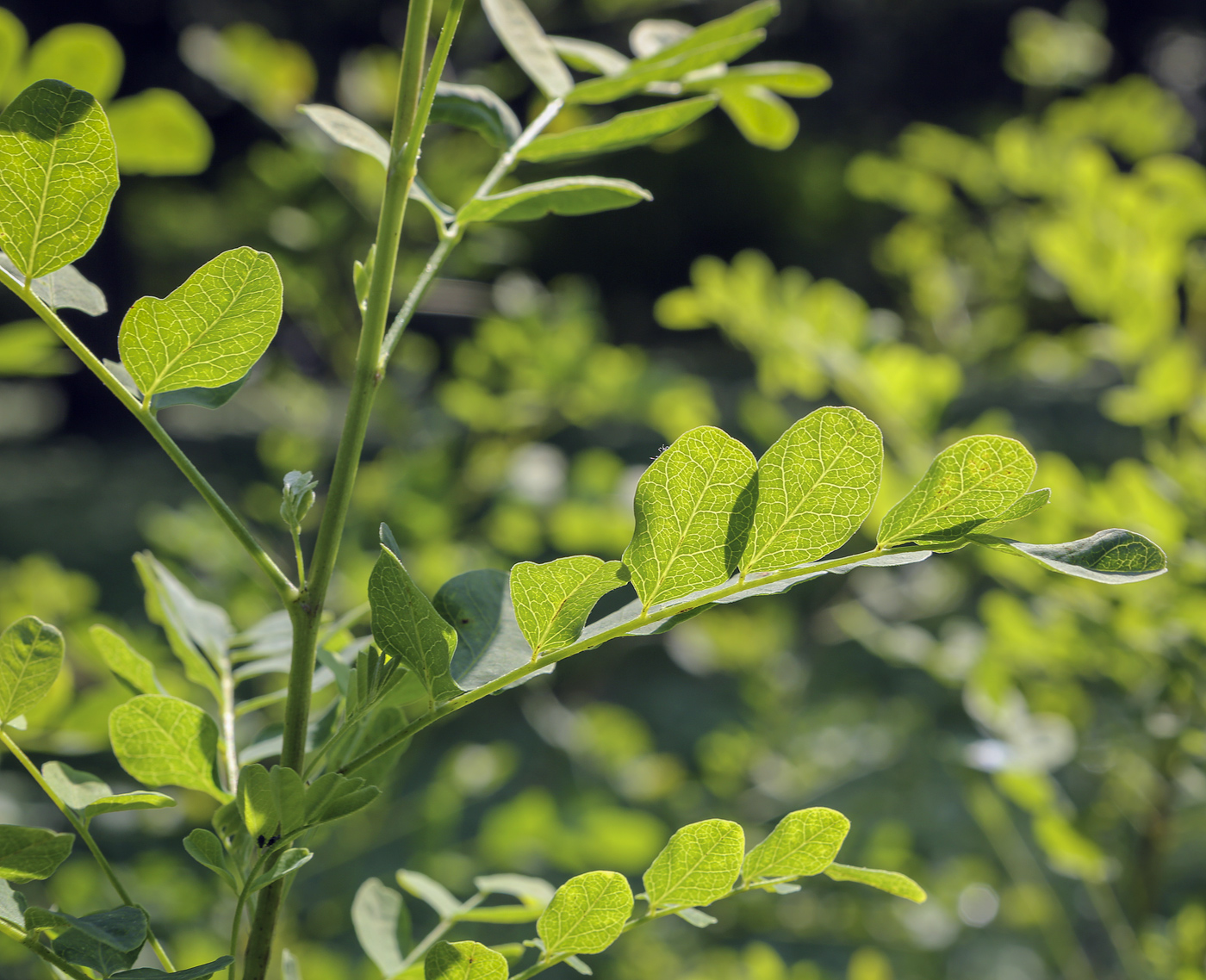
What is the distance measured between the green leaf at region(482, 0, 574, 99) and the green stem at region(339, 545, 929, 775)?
0.23 m

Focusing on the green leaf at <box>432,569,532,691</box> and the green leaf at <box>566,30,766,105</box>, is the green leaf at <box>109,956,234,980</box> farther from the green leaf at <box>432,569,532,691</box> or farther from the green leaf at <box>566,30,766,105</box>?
the green leaf at <box>566,30,766,105</box>

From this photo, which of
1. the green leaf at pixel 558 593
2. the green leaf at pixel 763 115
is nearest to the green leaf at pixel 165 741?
the green leaf at pixel 558 593

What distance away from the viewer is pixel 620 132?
0.33 m

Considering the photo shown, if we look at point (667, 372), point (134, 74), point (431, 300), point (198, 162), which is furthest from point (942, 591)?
point (134, 74)

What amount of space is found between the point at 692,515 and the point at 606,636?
0.14 ft

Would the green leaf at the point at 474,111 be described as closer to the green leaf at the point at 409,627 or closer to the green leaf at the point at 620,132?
the green leaf at the point at 620,132

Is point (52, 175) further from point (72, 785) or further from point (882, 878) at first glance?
point (882, 878)

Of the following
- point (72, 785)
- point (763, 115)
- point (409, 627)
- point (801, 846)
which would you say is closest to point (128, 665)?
point (72, 785)

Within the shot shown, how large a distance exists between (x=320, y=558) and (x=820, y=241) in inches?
259

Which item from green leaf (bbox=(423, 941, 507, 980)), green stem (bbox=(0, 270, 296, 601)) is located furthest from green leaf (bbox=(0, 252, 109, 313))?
green leaf (bbox=(423, 941, 507, 980))

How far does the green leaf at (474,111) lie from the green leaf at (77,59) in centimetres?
20

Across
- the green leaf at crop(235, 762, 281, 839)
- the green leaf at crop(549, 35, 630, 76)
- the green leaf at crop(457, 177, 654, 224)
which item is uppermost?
the green leaf at crop(549, 35, 630, 76)

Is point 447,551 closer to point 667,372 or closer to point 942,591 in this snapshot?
point 667,372

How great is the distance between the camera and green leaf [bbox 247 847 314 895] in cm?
25
